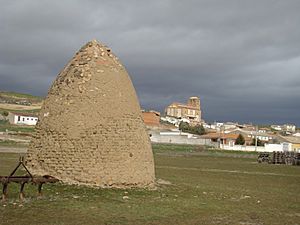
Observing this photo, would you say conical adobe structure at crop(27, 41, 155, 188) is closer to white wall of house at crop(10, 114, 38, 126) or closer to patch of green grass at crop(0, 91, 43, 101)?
white wall of house at crop(10, 114, 38, 126)

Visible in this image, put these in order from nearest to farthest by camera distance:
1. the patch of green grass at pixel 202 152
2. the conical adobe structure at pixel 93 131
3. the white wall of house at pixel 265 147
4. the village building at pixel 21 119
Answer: the conical adobe structure at pixel 93 131 → the patch of green grass at pixel 202 152 → the white wall of house at pixel 265 147 → the village building at pixel 21 119

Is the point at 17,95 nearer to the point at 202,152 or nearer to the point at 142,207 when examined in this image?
the point at 202,152

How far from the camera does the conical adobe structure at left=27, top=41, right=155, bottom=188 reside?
15820 mm

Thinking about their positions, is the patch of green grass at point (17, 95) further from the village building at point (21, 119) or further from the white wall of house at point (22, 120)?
the white wall of house at point (22, 120)

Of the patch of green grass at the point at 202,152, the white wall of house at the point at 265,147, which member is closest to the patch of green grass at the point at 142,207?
the patch of green grass at the point at 202,152

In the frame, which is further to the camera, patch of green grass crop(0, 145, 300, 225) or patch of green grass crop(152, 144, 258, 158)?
patch of green grass crop(152, 144, 258, 158)

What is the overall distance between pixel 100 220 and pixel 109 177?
5009 mm

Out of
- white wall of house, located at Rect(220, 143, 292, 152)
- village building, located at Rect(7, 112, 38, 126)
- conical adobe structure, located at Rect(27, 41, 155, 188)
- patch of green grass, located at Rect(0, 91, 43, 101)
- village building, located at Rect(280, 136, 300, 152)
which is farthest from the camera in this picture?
patch of green grass, located at Rect(0, 91, 43, 101)

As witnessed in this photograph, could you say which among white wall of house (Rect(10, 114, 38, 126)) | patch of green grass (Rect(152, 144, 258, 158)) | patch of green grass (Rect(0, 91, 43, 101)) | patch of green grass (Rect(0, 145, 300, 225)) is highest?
patch of green grass (Rect(0, 91, 43, 101))

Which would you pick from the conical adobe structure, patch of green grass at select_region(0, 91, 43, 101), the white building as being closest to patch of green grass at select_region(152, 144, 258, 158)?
the white building

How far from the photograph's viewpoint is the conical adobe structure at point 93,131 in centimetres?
1582

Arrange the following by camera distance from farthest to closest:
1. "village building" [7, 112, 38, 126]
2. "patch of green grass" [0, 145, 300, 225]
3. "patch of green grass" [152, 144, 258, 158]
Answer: "village building" [7, 112, 38, 126] < "patch of green grass" [152, 144, 258, 158] < "patch of green grass" [0, 145, 300, 225]

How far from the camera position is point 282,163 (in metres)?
Answer: 52.5

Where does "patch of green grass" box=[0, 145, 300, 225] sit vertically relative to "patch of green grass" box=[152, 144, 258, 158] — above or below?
below
